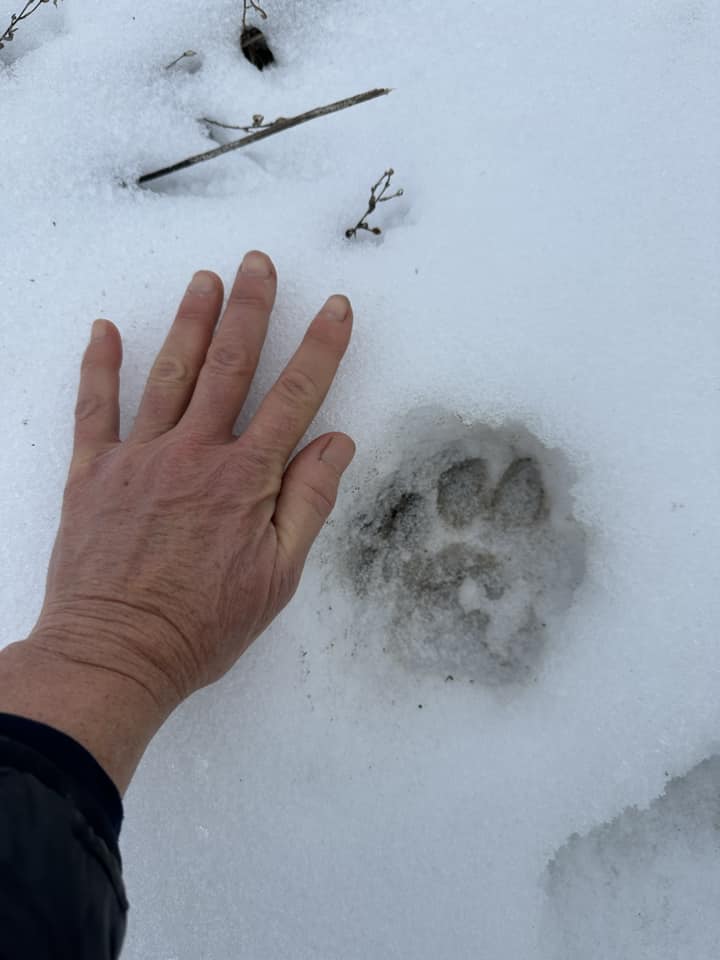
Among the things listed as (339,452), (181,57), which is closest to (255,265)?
(339,452)

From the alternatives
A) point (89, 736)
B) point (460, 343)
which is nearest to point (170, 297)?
point (460, 343)

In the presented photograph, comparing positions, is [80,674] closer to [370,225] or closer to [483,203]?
[370,225]

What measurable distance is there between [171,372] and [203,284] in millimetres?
199

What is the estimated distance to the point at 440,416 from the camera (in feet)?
4.61

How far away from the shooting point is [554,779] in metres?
1.37

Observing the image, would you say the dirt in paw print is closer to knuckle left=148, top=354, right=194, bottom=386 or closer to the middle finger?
the middle finger

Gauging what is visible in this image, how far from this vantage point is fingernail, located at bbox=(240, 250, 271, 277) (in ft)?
4.34

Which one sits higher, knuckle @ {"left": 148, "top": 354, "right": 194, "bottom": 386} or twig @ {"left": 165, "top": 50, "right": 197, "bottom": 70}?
twig @ {"left": 165, "top": 50, "right": 197, "bottom": 70}

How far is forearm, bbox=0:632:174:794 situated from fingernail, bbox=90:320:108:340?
0.62 metres

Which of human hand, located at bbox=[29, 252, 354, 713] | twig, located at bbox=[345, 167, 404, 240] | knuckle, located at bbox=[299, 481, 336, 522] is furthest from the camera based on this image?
twig, located at bbox=[345, 167, 404, 240]

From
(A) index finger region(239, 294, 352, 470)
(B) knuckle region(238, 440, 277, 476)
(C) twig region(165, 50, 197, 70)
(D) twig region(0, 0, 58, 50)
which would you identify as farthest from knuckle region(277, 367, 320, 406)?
(D) twig region(0, 0, 58, 50)

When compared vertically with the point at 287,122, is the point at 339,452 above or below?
below

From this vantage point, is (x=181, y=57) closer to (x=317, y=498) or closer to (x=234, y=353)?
(x=234, y=353)

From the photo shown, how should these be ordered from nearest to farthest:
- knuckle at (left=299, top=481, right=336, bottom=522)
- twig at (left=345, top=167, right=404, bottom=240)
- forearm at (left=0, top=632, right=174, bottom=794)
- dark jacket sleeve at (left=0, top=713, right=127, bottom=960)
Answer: dark jacket sleeve at (left=0, top=713, right=127, bottom=960)
forearm at (left=0, top=632, right=174, bottom=794)
knuckle at (left=299, top=481, right=336, bottom=522)
twig at (left=345, top=167, right=404, bottom=240)
